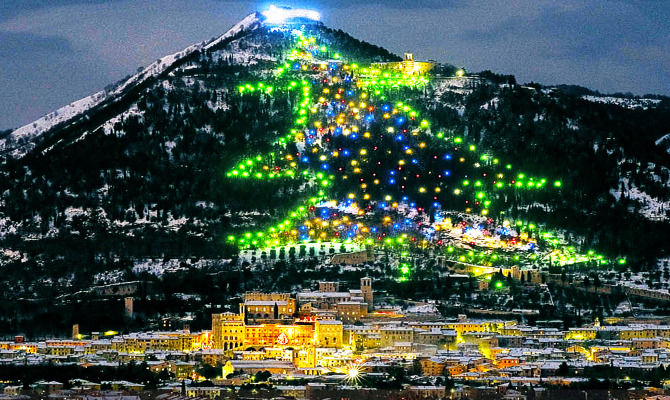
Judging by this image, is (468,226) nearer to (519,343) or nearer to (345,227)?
(345,227)

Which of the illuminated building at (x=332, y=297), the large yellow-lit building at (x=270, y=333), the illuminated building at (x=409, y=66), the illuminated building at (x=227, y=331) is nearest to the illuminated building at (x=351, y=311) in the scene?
the illuminated building at (x=332, y=297)

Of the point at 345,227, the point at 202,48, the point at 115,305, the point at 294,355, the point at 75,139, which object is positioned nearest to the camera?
the point at 294,355

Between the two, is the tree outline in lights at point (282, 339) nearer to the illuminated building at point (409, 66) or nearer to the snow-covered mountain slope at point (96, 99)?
the illuminated building at point (409, 66)

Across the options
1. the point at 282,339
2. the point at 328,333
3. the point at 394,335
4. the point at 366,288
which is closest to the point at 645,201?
the point at 366,288

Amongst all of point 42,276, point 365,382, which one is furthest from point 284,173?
point 365,382

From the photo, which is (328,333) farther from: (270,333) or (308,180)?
(308,180)

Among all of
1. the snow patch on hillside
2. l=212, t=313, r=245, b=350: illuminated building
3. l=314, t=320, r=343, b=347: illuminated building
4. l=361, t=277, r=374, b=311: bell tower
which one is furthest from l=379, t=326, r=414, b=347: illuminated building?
the snow patch on hillside
